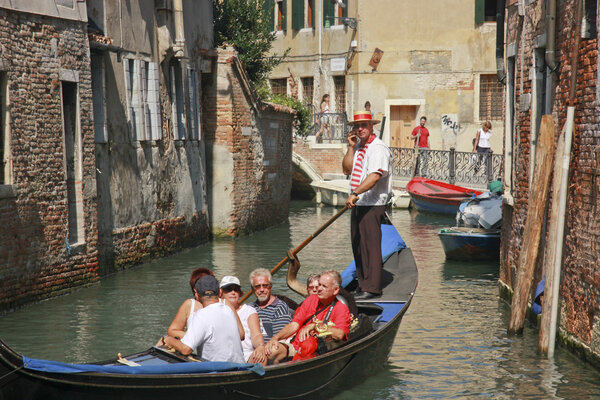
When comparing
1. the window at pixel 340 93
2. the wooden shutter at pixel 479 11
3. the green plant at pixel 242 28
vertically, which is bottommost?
the window at pixel 340 93

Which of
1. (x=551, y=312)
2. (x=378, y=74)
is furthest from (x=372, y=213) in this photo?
(x=378, y=74)

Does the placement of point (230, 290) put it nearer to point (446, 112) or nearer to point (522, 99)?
point (522, 99)

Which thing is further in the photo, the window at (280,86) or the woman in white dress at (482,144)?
the window at (280,86)

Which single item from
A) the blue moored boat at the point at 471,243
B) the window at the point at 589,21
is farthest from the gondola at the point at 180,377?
the blue moored boat at the point at 471,243

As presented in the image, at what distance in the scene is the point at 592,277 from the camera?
722 cm

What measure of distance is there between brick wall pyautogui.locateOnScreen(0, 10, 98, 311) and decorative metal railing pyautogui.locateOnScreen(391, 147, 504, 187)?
36.9ft

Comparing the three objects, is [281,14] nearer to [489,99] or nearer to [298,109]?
[489,99]

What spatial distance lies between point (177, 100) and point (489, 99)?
14611 millimetres

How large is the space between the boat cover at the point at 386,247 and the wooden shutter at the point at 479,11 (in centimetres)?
1796

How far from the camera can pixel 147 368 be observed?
18.1 ft

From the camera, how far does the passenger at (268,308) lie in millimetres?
6867

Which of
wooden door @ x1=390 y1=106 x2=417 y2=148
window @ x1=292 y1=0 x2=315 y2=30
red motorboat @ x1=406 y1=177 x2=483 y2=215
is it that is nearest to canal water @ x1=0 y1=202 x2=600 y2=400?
red motorboat @ x1=406 y1=177 x2=483 y2=215

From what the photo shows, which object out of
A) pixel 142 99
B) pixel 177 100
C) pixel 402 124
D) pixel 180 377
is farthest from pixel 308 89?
pixel 180 377

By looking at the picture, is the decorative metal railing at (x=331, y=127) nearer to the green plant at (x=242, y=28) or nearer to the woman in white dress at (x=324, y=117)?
the woman in white dress at (x=324, y=117)
